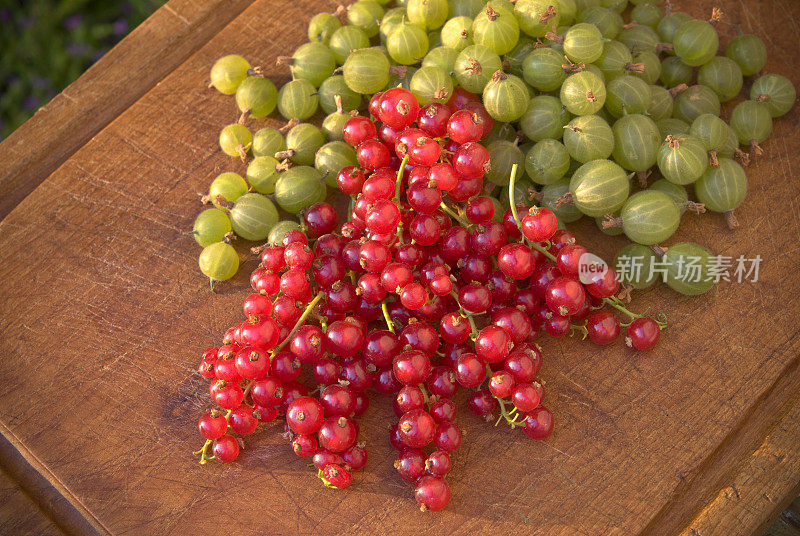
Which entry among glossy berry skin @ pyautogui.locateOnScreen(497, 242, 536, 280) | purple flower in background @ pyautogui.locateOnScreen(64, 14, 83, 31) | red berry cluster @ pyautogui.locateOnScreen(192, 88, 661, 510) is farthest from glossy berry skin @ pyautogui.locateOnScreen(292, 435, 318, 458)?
purple flower in background @ pyautogui.locateOnScreen(64, 14, 83, 31)

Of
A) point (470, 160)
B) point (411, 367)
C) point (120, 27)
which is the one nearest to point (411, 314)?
point (411, 367)

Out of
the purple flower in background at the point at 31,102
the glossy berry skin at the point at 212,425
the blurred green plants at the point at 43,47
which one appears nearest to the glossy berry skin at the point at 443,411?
the glossy berry skin at the point at 212,425

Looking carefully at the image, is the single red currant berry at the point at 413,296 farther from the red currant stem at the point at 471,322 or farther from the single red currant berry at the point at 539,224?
the single red currant berry at the point at 539,224

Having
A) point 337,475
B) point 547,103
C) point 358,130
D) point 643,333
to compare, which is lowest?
point 643,333

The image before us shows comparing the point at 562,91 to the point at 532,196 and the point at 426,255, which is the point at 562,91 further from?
the point at 426,255

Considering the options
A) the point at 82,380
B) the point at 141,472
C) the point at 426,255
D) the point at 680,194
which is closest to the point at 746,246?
the point at 680,194

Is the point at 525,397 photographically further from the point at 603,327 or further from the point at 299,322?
the point at 299,322
